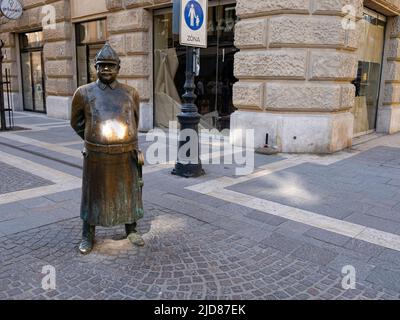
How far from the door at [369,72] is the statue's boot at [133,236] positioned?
8.30 m

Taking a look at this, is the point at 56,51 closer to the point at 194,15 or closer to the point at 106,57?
the point at 194,15

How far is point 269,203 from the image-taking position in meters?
4.95

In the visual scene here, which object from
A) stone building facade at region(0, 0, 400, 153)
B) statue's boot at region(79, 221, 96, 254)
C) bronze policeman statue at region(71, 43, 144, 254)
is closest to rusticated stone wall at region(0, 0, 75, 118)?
stone building facade at region(0, 0, 400, 153)

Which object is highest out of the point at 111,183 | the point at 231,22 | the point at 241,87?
the point at 231,22

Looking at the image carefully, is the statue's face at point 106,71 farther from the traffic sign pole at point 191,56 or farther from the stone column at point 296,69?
the stone column at point 296,69

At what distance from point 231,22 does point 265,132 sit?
3.12 metres

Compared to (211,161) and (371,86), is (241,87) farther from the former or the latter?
(371,86)

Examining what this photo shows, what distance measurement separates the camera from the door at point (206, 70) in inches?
385

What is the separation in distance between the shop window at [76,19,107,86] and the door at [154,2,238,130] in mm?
2691

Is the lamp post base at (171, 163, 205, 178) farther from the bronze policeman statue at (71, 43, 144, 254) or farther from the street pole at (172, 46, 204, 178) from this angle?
the bronze policeman statue at (71, 43, 144, 254)

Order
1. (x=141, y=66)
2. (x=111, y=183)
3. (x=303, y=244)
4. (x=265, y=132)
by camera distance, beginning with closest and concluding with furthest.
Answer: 1. (x=111, y=183)
2. (x=303, y=244)
3. (x=265, y=132)
4. (x=141, y=66)

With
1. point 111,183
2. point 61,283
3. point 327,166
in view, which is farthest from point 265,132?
point 61,283

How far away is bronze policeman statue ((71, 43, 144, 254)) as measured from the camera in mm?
3324

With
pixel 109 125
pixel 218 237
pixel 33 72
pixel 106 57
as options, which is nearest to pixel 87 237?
pixel 109 125
